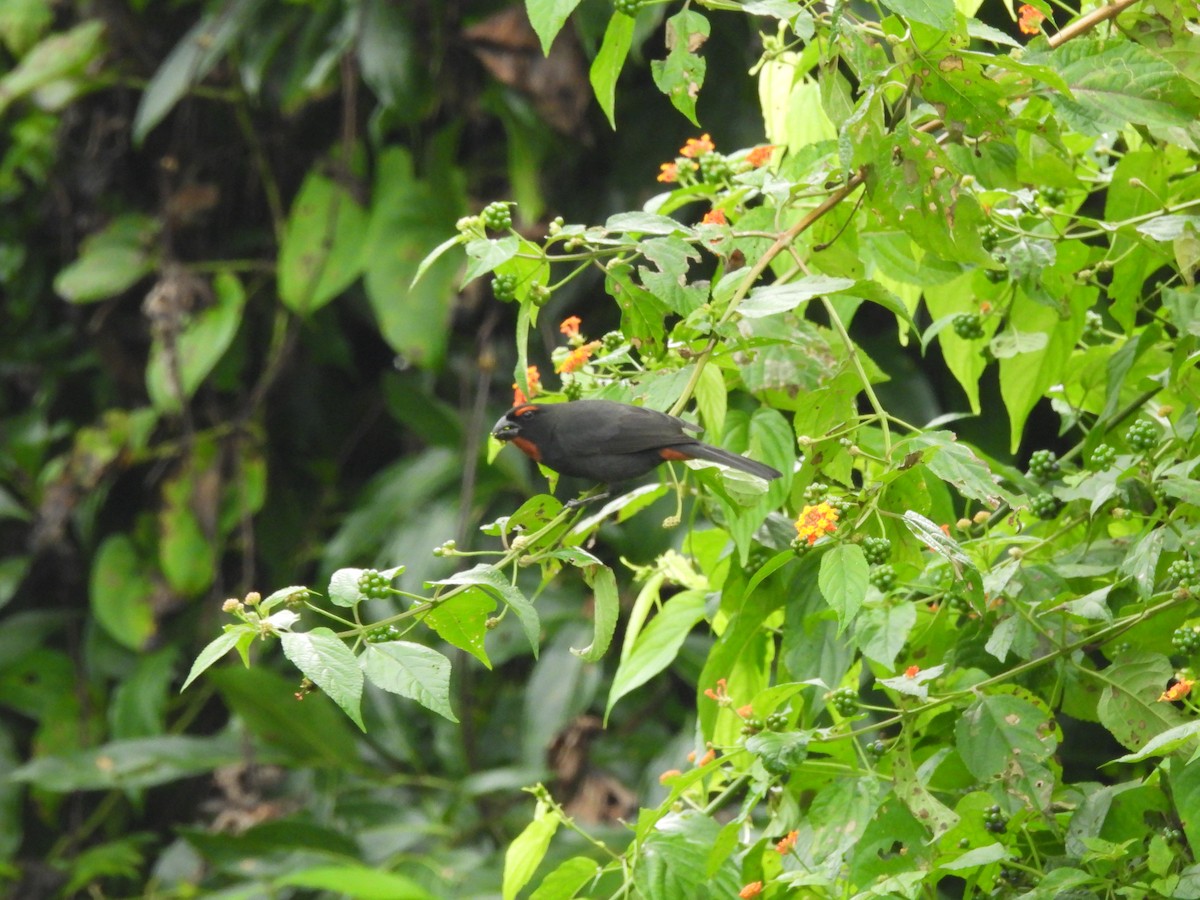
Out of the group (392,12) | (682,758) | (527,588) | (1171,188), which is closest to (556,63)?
(392,12)

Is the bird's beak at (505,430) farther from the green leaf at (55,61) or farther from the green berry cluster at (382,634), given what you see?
the green leaf at (55,61)

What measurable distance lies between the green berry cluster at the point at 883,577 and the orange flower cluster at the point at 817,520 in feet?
0.33

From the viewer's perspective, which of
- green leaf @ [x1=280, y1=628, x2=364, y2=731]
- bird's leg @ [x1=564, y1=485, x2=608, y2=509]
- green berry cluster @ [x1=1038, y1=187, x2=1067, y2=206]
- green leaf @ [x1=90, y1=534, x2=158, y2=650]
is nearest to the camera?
green leaf @ [x1=280, y1=628, x2=364, y2=731]

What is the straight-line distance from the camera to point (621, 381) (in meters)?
2.07

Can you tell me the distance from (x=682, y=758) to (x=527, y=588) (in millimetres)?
962

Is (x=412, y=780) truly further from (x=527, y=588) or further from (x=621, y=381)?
(x=621, y=381)

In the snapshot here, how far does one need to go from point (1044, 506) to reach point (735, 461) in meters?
0.47

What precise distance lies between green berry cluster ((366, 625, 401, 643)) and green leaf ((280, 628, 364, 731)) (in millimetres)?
126

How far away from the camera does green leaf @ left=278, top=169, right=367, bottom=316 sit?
496cm

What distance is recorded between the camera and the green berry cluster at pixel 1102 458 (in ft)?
6.73

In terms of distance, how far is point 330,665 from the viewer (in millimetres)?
1476

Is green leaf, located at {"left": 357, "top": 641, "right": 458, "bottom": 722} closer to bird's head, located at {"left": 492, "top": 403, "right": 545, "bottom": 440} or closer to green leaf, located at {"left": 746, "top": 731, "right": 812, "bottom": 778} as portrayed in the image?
green leaf, located at {"left": 746, "top": 731, "right": 812, "bottom": 778}

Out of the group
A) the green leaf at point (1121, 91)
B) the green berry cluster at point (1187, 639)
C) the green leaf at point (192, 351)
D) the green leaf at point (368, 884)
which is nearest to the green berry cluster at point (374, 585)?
the green leaf at point (368, 884)

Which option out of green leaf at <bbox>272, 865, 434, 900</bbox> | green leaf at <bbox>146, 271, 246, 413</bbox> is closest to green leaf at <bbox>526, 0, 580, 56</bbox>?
green leaf at <bbox>272, 865, 434, 900</bbox>
